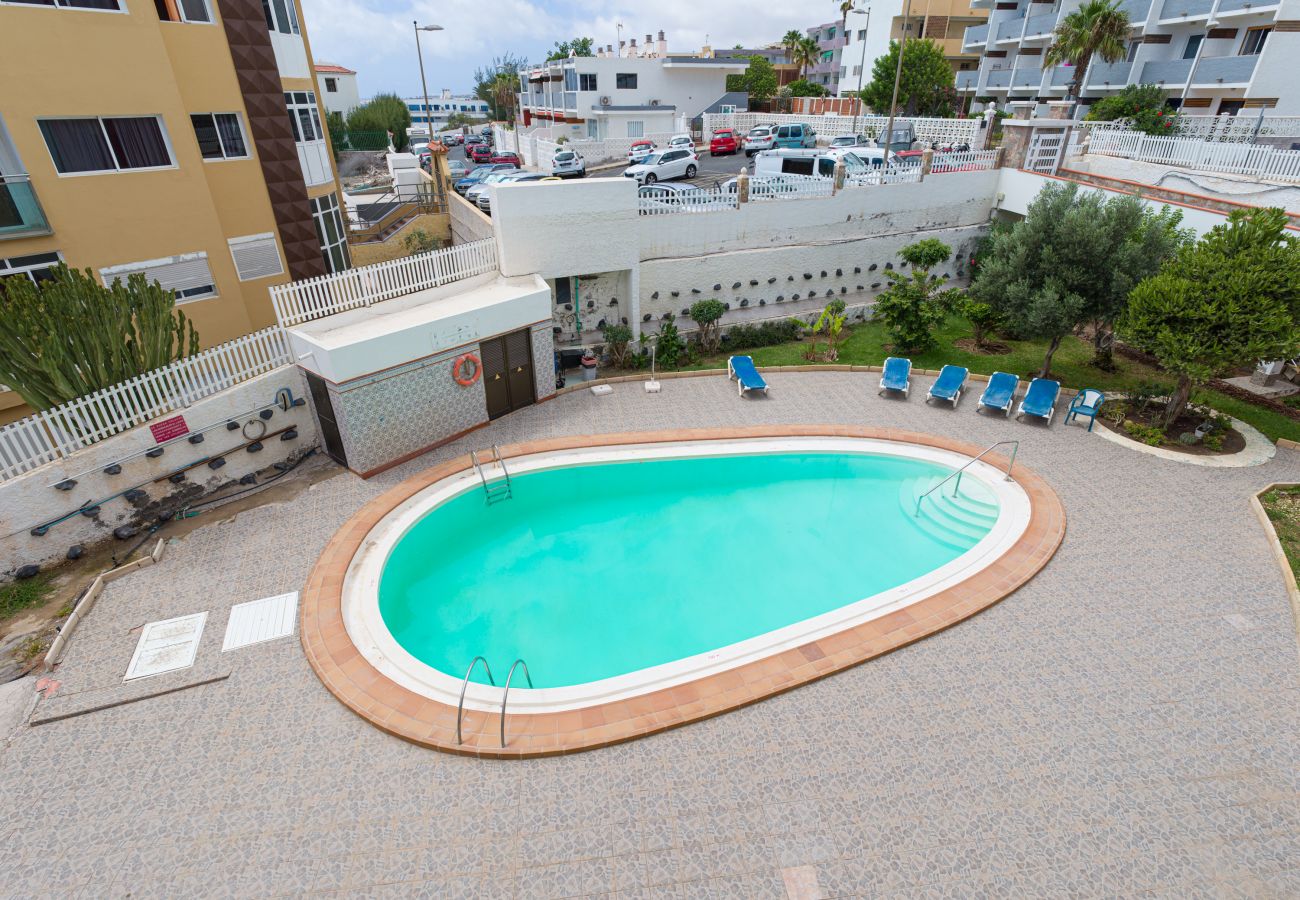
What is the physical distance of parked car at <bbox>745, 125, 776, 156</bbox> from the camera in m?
39.5

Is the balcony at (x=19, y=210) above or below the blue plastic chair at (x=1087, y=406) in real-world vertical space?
above

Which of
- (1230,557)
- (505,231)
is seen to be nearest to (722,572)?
(1230,557)

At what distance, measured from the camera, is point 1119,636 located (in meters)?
9.70

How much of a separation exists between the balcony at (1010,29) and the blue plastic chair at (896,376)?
39944 mm

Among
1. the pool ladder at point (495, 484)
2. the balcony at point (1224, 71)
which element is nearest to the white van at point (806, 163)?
the pool ladder at point (495, 484)

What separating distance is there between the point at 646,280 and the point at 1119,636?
14.5m

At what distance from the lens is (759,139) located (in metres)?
40.4

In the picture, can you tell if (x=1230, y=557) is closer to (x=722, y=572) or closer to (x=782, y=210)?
(x=722, y=572)

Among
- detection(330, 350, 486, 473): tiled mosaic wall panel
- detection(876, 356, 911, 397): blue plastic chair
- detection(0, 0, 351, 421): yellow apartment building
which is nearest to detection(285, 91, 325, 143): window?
detection(0, 0, 351, 421): yellow apartment building

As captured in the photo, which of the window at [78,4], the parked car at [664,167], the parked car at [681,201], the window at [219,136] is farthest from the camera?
the parked car at [664,167]

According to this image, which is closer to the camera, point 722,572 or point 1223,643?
point 1223,643

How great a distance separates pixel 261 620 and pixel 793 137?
37253 millimetres

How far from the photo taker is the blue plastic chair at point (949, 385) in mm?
16766

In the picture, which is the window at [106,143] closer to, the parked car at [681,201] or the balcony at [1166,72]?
the parked car at [681,201]
